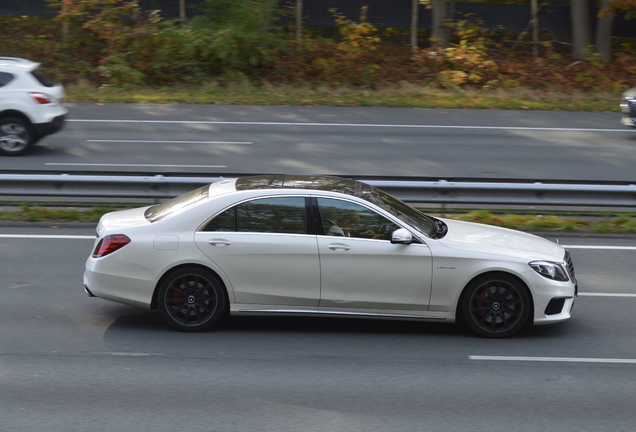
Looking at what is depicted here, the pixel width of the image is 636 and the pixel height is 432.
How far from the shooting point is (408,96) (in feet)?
78.1

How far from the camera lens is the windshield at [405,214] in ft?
24.1

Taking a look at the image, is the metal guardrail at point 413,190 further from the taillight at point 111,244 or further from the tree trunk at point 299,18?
the tree trunk at point 299,18

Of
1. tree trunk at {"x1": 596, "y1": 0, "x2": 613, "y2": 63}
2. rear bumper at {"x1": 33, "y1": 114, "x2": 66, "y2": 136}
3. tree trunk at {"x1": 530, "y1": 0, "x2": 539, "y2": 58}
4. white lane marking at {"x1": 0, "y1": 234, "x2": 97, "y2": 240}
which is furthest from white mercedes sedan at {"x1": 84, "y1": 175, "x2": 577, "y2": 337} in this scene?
tree trunk at {"x1": 530, "y1": 0, "x2": 539, "y2": 58}

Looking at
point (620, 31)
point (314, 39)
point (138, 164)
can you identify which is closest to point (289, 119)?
point (138, 164)

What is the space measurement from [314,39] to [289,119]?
1089 cm

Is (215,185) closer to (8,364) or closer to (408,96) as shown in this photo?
(8,364)

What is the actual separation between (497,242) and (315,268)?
1788 millimetres

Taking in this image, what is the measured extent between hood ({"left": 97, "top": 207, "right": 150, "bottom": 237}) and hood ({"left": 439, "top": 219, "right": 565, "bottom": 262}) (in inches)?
114

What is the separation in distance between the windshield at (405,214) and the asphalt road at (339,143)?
17.6ft

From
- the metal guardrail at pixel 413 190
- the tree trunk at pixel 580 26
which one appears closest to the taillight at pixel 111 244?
the metal guardrail at pixel 413 190

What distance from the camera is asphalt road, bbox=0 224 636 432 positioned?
549cm

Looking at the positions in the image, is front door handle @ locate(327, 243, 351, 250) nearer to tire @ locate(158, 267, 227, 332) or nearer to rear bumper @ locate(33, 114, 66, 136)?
tire @ locate(158, 267, 227, 332)

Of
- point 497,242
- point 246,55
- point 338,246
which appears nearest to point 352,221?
point 338,246

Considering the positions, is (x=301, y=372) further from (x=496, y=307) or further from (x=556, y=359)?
(x=556, y=359)
